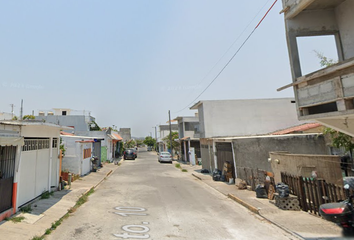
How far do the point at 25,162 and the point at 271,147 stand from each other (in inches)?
436

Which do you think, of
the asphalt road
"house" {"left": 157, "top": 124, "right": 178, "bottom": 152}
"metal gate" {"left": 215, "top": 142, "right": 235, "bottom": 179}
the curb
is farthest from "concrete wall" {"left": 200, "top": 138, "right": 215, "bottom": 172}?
"house" {"left": 157, "top": 124, "right": 178, "bottom": 152}

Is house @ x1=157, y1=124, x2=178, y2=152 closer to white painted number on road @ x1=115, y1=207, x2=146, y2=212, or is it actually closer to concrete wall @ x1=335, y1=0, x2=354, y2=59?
white painted number on road @ x1=115, y1=207, x2=146, y2=212

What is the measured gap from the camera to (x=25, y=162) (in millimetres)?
7656

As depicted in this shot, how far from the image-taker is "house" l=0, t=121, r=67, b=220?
20.5ft

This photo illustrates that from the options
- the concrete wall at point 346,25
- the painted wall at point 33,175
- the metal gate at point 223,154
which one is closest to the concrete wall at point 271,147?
the metal gate at point 223,154

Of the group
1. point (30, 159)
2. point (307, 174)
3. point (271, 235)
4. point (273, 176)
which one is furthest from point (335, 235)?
point (30, 159)

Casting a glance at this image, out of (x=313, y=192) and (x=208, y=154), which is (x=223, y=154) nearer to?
(x=208, y=154)

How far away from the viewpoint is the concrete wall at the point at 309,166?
20.9 ft

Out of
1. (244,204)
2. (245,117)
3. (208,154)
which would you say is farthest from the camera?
(245,117)

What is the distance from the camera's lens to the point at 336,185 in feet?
20.2

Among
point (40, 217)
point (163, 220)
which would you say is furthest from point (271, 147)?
point (40, 217)

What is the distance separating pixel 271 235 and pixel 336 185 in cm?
273

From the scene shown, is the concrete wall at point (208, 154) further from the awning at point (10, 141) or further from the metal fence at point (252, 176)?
the awning at point (10, 141)

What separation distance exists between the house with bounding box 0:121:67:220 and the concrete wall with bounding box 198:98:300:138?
13.4m
